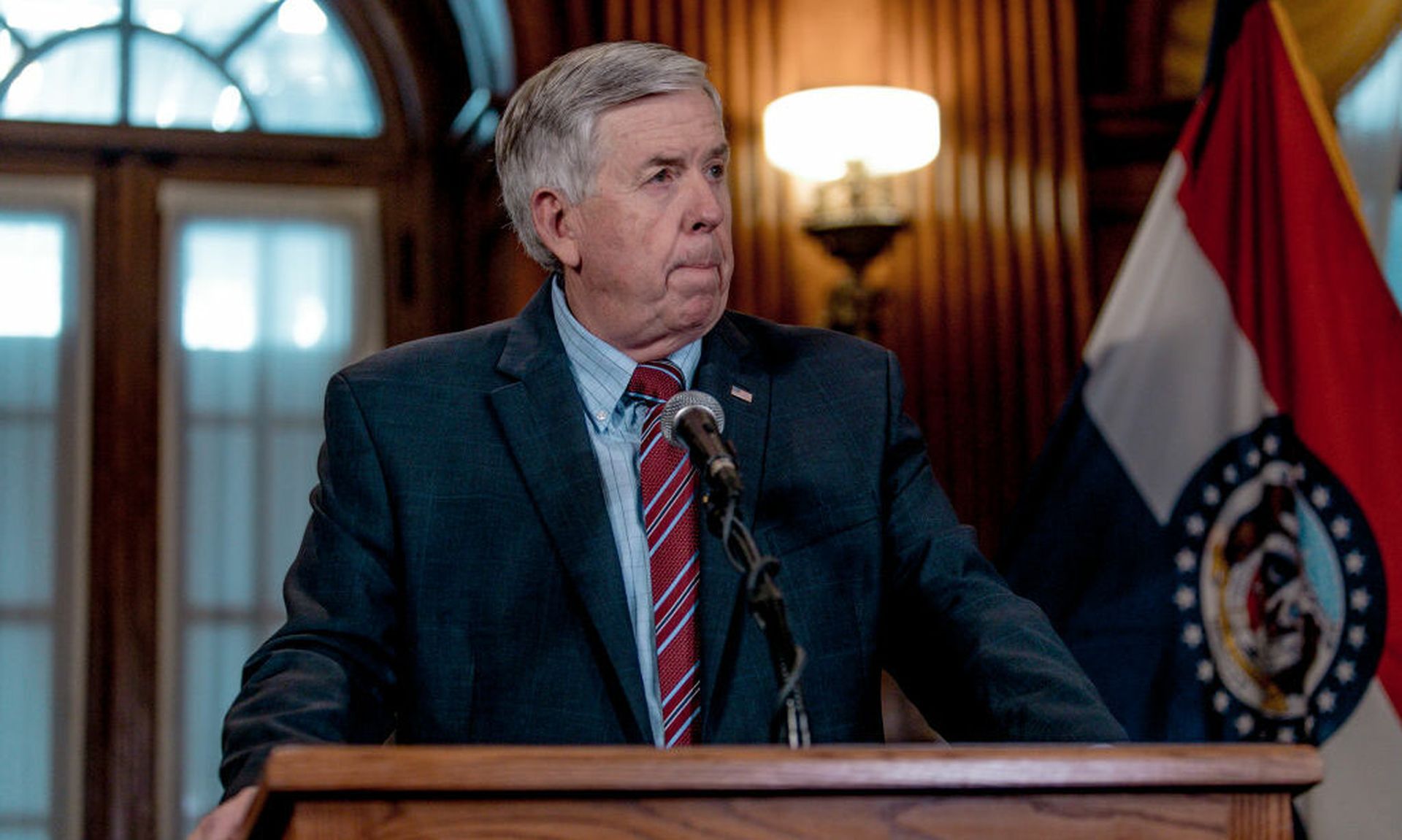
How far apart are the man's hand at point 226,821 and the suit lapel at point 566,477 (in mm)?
507

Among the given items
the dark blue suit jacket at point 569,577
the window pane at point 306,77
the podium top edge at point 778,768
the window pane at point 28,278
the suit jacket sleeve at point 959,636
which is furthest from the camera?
the window pane at point 306,77

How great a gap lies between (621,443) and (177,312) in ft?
8.60

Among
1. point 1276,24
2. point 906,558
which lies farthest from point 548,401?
point 1276,24

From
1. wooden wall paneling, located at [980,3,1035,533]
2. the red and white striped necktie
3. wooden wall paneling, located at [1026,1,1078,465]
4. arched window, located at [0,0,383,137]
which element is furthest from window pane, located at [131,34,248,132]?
the red and white striped necktie

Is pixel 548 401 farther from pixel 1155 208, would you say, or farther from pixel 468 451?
pixel 1155 208

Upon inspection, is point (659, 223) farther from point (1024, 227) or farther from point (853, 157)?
point (1024, 227)

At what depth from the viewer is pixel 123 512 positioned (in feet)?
14.0

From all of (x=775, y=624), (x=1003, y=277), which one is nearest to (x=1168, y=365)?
(x=1003, y=277)

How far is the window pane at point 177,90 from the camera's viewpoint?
446 cm

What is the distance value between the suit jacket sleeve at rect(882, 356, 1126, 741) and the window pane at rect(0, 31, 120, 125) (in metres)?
2.96

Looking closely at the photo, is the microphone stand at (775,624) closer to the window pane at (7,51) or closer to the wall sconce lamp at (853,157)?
the wall sconce lamp at (853,157)

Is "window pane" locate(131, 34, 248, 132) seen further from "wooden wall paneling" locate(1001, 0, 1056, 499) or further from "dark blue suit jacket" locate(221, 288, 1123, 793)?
"dark blue suit jacket" locate(221, 288, 1123, 793)

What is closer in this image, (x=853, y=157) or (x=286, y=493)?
(x=853, y=157)

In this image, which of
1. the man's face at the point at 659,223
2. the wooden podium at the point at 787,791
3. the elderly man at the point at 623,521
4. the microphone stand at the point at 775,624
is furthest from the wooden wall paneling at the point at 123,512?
the wooden podium at the point at 787,791
